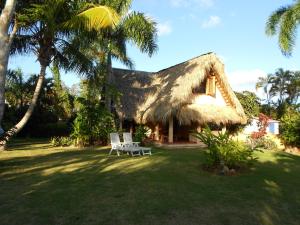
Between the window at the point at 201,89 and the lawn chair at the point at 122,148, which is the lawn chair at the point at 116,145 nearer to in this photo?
the lawn chair at the point at 122,148

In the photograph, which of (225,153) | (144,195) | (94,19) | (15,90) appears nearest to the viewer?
(144,195)

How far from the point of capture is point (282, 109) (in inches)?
1248

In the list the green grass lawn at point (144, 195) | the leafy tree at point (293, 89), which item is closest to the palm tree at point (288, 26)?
the green grass lawn at point (144, 195)

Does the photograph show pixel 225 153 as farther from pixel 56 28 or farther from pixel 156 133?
pixel 156 133

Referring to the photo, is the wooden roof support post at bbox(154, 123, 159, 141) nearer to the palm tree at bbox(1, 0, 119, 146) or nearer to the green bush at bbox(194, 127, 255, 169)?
the palm tree at bbox(1, 0, 119, 146)

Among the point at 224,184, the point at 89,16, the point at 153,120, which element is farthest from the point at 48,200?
the point at 153,120

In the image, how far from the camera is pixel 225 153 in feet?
31.2

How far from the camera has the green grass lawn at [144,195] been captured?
5867 millimetres

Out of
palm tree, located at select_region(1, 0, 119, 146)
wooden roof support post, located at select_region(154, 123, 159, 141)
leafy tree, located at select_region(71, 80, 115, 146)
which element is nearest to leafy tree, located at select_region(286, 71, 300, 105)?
wooden roof support post, located at select_region(154, 123, 159, 141)

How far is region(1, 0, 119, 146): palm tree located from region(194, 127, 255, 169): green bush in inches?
250

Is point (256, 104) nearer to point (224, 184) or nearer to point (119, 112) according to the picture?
point (119, 112)

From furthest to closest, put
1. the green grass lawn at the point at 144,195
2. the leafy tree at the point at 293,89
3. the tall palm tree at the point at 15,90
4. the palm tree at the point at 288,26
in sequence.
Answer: the leafy tree at the point at 293,89, the tall palm tree at the point at 15,90, the palm tree at the point at 288,26, the green grass lawn at the point at 144,195

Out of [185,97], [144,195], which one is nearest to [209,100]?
[185,97]

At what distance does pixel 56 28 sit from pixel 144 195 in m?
9.51
